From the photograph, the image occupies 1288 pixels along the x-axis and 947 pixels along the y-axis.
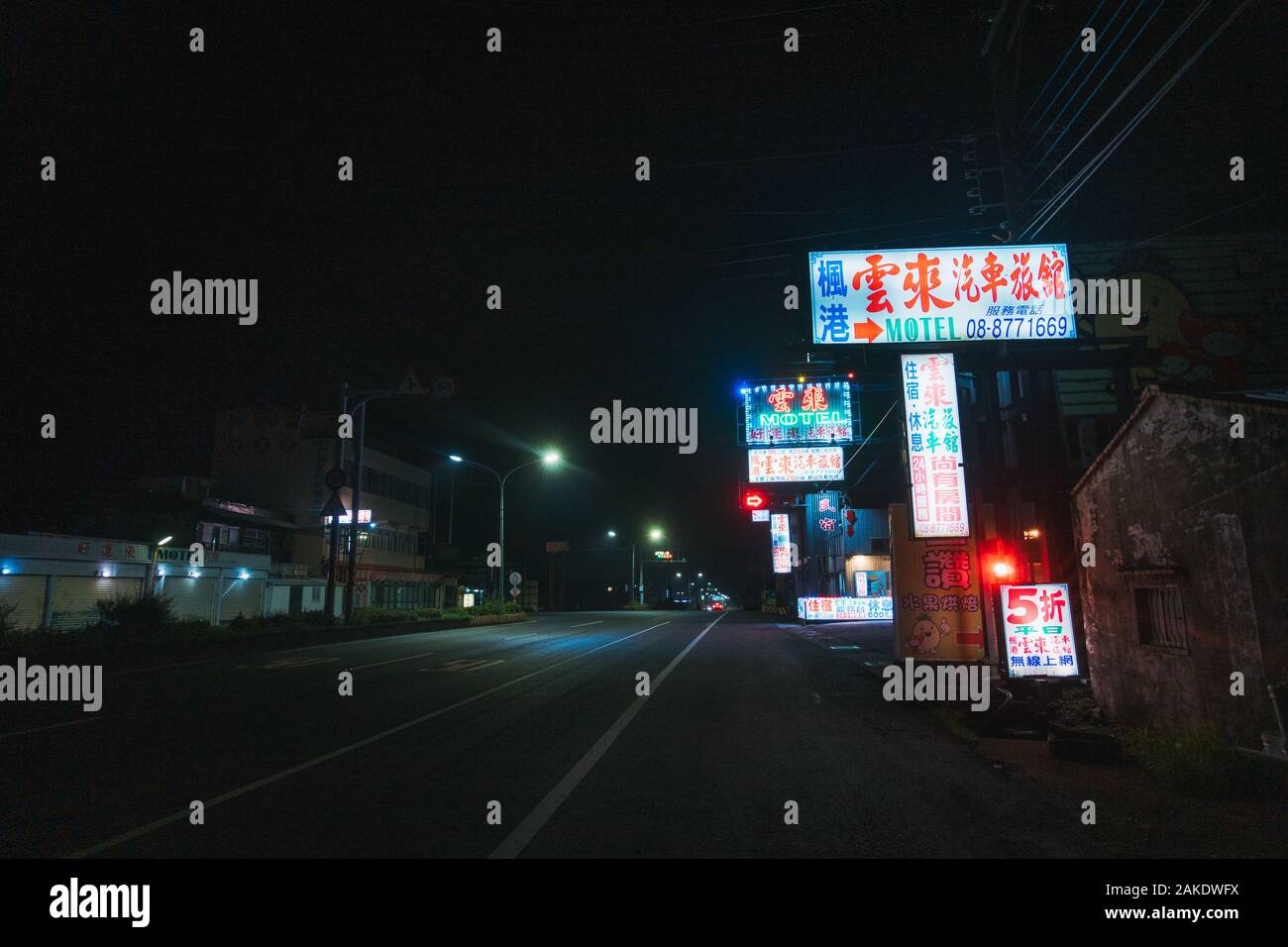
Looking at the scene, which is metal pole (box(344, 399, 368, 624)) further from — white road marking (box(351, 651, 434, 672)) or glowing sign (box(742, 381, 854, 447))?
glowing sign (box(742, 381, 854, 447))

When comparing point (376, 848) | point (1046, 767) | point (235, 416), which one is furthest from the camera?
point (235, 416)

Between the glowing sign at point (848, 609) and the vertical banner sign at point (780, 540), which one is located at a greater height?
the vertical banner sign at point (780, 540)

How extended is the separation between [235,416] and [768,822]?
49.4 metres

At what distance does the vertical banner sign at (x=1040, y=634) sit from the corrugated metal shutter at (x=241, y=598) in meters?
31.2

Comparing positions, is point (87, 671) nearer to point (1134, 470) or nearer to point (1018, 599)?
point (1018, 599)

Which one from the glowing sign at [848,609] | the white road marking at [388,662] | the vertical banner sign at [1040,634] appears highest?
the vertical banner sign at [1040,634]

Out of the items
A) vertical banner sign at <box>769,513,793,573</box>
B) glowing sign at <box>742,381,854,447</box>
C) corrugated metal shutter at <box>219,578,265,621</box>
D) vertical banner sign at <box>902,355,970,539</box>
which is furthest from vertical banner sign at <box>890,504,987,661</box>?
vertical banner sign at <box>769,513,793,573</box>

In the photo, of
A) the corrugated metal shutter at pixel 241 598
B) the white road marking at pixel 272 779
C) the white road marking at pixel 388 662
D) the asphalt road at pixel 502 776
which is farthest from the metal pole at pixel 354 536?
the white road marking at pixel 272 779

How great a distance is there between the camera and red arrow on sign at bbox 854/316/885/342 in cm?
1355

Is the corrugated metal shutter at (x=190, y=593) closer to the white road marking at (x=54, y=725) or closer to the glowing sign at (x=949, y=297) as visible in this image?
the white road marking at (x=54, y=725)

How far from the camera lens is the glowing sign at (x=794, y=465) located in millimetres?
34656

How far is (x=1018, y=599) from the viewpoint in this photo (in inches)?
405

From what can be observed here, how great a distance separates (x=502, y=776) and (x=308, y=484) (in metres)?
42.4
